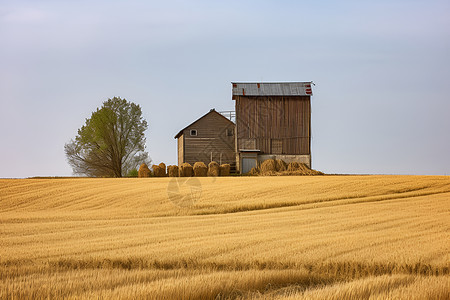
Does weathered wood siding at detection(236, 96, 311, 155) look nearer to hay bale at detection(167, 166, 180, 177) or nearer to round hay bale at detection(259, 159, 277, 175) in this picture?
round hay bale at detection(259, 159, 277, 175)

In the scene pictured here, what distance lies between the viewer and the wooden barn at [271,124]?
5031 cm

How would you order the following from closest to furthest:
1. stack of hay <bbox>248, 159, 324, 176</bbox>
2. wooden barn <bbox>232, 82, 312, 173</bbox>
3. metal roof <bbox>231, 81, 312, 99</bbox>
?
1. stack of hay <bbox>248, 159, 324, 176</bbox>
2. wooden barn <bbox>232, 82, 312, 173</bbox>
3. metal roof <bbox>231, 81, 312, 99</bbox>

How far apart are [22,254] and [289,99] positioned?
43.1 meters

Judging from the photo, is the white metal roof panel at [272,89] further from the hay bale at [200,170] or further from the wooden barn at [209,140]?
the hay bale at [200,170]

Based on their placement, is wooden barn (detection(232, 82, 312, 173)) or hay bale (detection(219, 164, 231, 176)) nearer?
hay bale (detection(219, 164, 231, 176))

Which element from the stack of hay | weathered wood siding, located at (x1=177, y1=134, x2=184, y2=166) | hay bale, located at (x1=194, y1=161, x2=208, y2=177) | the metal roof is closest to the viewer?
hay bale, located at (x1=194, y1=161, x2=208, y2=177)

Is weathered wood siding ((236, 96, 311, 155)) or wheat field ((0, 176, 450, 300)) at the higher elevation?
weathered wood siding ((236, 96, 311, 155))

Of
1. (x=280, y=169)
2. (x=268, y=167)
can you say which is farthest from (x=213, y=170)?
(x=280, y=169)

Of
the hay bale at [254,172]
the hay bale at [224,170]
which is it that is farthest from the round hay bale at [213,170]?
the hay bale at [254,172]

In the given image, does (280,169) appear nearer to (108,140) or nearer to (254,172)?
(254,172)

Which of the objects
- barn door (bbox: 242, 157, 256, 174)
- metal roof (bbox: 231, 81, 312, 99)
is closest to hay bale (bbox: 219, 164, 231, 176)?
barn door (bbox: 242, 157, 256, 174)

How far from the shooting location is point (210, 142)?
52188mm

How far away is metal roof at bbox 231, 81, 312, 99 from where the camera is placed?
171 feet

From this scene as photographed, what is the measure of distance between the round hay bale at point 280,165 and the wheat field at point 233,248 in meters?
21.7
